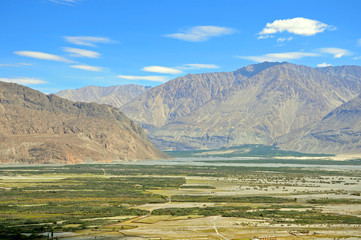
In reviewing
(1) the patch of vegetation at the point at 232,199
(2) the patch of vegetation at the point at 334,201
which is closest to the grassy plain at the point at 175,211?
(1) the patch of vegetation at the point at 232,199

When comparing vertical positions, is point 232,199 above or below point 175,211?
above

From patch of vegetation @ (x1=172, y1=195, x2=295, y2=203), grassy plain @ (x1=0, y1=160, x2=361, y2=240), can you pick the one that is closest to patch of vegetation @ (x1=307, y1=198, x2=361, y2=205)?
grassy plain @ (x1=0, y1=160, x2=361, y2=240)

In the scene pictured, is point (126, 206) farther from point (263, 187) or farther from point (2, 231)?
point (263, 187)

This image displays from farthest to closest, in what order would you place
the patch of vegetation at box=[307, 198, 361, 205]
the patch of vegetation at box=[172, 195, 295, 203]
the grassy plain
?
the patch of vegetation at box=[172, 195, 295, 203], the patch of vegetation at box=[307, 198, 361, 205], the grassy plain

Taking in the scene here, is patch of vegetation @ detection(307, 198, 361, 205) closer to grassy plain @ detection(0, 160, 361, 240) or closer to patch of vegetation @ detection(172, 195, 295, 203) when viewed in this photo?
grassy plain @ detection(0, 160, 361, 240)

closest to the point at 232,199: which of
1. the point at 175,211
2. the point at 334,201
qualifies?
the point at 334,201

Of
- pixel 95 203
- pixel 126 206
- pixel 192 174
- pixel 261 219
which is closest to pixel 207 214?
pixel 261 219

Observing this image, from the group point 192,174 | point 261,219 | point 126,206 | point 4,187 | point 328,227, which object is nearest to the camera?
point 328,227

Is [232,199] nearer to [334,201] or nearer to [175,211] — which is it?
[334,201]
